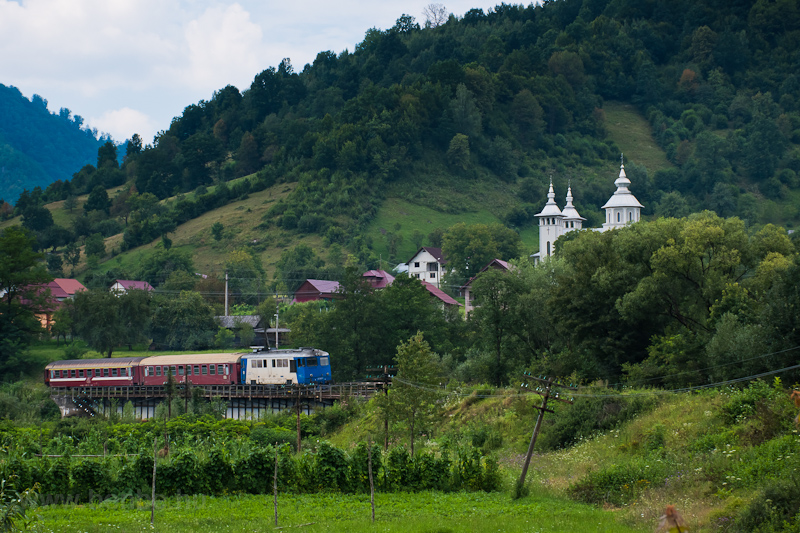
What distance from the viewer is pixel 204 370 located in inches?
2083

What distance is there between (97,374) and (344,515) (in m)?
39.4

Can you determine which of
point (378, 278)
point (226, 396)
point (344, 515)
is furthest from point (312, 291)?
point (344, 515)

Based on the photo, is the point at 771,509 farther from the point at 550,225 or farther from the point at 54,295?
the point at 550,225

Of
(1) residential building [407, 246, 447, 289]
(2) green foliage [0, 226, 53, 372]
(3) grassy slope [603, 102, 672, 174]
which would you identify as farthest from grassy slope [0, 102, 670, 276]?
(2) green foliage [0, 226, 53, 372]

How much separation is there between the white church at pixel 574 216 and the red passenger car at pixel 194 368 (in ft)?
148

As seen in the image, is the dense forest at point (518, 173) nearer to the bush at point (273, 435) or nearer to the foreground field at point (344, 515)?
the bush at point (273, 435)

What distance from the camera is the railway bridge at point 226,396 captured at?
47.3m

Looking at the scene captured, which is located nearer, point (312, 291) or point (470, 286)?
point (470, 286)

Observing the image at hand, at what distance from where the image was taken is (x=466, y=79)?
483 ft

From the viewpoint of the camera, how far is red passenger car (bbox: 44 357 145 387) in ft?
176

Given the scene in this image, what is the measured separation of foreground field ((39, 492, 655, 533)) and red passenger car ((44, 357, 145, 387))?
115 ft

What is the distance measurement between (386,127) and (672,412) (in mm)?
102998

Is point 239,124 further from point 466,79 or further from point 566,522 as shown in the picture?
point 566,522

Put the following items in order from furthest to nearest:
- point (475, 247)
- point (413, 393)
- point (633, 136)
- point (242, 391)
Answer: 1. point (633, 136)
2. point (475, 247)
3. point (242, 391)
4. point (413, 393)
